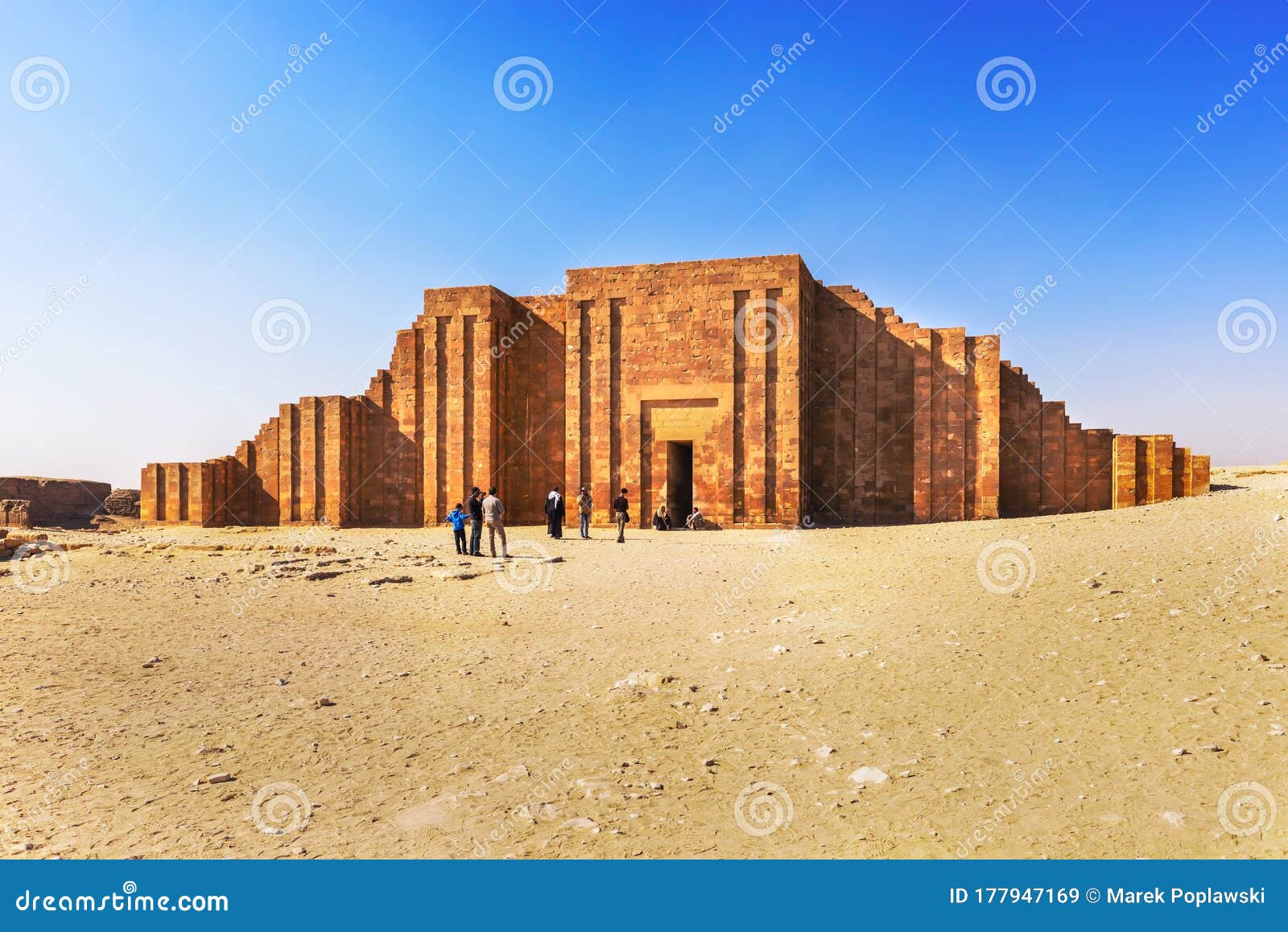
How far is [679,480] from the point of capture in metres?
24.9

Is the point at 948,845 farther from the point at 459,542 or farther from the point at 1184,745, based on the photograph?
the point at 459,542

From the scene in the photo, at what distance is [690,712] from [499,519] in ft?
34.7

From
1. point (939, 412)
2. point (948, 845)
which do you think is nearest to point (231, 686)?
point (948, 845)

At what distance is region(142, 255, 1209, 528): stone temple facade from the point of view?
918 inches

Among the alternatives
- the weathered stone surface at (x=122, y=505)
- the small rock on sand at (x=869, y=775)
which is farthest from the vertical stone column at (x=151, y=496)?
the small rock on sand at (x=869, y=775)

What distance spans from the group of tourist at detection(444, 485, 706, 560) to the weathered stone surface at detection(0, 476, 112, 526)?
1970 centimetres

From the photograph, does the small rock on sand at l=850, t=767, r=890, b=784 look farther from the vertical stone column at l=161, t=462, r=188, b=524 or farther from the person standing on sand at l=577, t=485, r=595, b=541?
the vertical stone column at l=161, t=462, r=188, b=524

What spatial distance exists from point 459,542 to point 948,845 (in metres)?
14.9

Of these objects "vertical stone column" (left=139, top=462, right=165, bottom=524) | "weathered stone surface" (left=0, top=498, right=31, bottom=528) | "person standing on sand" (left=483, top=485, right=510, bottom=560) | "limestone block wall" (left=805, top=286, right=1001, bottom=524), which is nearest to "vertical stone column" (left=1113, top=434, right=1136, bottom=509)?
"limestone block wall" (left=805, top=286, right=1001, bottom=524)

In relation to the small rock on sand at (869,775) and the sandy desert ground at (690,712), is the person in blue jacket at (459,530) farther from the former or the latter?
the small rock on sand at (869,775)

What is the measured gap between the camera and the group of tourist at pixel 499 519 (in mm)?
16609

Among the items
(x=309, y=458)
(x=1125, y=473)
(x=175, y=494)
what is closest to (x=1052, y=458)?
(x=1125, y=473)

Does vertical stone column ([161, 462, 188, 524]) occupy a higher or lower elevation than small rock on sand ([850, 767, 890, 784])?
higher

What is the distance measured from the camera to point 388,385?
93.6ft
